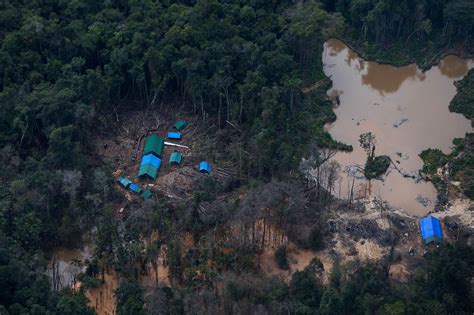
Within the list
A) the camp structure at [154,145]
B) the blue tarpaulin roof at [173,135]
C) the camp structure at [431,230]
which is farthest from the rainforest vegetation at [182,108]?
the camp structure at [431,230]

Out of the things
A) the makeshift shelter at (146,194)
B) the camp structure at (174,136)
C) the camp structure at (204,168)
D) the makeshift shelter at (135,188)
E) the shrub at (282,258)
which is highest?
the camp structure at (174,136)

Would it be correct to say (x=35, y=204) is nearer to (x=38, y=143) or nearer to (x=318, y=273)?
(x=38, y=143)

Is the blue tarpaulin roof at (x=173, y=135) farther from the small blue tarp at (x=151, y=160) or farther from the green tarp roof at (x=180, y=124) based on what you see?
the small blue tarp at (x=151, y=160)

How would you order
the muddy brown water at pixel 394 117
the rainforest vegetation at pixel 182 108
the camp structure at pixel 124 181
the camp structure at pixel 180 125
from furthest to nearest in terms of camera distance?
the camp structure at pixel 180 125 → the muddy brown water at pixel 394 117 → the camp structure at pixel 124 181 → the rainforest vegetation at pixel 182 108

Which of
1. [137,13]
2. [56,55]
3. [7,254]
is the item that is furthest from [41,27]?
[7,254]

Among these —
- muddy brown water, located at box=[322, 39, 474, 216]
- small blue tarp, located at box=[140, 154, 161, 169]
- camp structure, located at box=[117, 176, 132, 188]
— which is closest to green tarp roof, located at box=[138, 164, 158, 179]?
small blue tarp, located at box=[140, 154, 161, 169]

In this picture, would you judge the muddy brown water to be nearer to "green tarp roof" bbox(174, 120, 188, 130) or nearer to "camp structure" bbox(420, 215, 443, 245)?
"camp structure" bbox(420, 215, 443, 245)

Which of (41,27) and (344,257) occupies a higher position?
(41,27)

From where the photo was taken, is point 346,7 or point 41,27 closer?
point 41,27
